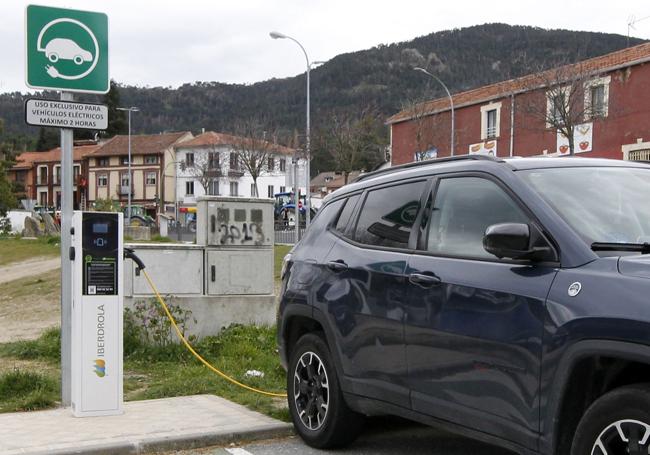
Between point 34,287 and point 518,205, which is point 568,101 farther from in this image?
point 518,205

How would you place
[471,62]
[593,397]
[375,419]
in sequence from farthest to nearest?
[471,62] < [375,419] < [593,397]

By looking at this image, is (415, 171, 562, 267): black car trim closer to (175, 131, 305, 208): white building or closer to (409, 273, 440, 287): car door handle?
(409, 273, 440, 287): car door handle

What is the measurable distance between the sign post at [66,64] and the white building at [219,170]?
198 ft

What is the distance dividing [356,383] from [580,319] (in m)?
1.91

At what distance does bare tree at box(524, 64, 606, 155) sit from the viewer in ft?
115

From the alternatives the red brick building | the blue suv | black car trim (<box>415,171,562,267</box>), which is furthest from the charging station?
the red brick building

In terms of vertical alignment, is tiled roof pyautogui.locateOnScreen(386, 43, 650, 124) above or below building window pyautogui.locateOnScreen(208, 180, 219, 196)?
above

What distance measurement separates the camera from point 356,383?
16.5ft

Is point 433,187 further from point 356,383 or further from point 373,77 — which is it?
point 373,77

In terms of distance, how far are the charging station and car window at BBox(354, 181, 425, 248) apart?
2.13 metres

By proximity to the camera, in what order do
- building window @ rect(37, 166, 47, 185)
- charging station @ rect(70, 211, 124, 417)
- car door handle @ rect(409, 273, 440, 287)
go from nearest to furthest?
car door handle @ rect(409, 273, 440, 287), charging station @ rect(70, 211, 124, 417), building window @ rect(37, 166, 47, 185)

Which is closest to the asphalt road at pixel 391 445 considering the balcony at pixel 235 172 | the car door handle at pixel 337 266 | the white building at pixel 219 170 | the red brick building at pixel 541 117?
the car door handle at pixel 337 266

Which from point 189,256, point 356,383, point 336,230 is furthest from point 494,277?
point 189,256

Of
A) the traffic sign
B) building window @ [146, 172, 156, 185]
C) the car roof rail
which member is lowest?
the car roof rail
